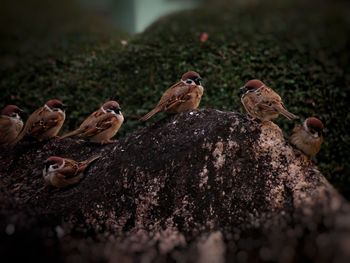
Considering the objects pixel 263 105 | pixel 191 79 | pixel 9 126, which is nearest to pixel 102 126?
pixel 191 79

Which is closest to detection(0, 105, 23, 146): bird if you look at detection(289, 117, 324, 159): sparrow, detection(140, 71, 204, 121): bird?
detection(140, 71, 204, 121): bird

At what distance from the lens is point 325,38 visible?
38.6ft

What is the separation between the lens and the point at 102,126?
700 centimetres

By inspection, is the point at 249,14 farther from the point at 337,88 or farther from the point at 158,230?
the point at 158,230

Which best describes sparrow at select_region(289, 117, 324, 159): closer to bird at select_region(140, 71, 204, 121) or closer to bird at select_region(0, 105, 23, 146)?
bird at select_region(140, 71, 204, 121)

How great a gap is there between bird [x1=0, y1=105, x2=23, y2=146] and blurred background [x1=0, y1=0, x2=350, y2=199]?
5.65 ft

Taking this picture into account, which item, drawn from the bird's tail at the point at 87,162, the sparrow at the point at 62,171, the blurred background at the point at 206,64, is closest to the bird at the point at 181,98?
the bird's tail at the point at 87,162

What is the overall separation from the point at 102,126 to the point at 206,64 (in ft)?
11.2

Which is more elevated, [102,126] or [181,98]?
[181,98]

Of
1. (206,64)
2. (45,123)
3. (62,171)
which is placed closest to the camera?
(62,171)

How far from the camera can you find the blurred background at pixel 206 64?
918 centimetres

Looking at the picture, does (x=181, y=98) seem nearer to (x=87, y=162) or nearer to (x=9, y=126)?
(x=87, y=162)

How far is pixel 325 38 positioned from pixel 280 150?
6.34 m

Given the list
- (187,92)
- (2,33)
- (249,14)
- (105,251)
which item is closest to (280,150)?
(187,92)
